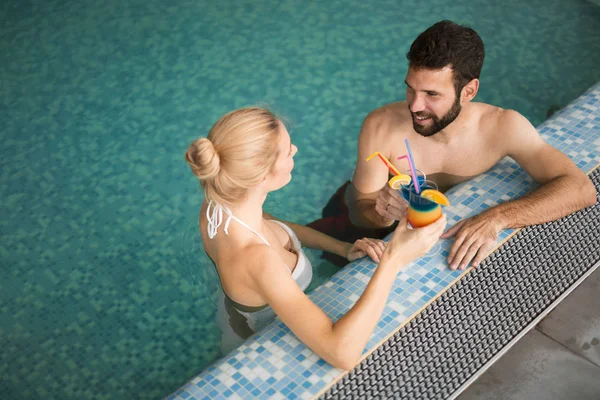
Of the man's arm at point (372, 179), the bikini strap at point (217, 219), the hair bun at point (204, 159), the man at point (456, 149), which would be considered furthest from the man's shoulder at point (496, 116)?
the hair bun at point (204, 159)

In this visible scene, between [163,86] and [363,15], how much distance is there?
6.06 ft

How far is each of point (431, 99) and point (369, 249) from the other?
74 centimetres

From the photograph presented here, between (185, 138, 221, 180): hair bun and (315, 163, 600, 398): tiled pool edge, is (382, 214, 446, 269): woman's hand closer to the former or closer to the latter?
(315, 163, 600, 398): tiled pool edge

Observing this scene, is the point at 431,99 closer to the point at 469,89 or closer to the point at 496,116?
the point at 469,89

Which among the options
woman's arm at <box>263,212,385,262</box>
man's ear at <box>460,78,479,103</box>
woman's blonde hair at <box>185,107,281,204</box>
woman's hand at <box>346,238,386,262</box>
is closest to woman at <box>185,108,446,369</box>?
woman's blonde hair at <box>185,107,281,204</box>

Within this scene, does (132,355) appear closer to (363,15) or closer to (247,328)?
(247,328)

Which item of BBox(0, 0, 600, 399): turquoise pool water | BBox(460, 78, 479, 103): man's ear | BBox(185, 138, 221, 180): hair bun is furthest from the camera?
BBox(0, 0, 600, 399): turquoise pool water

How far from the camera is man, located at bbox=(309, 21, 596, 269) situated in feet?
7.94

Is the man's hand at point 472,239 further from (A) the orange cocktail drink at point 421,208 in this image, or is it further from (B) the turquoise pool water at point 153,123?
(B) the turquoise pool water at point 153,123

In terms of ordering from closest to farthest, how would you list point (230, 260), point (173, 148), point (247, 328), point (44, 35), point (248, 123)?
point (248, 123), point (230, 260), point (247, 328), point (173, 148), point (44, 35)

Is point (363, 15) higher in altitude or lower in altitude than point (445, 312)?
higher

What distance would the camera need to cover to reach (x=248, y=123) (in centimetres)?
189

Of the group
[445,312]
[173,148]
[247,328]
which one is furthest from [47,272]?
[445,312]

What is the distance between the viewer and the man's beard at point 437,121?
2639 millimetres
